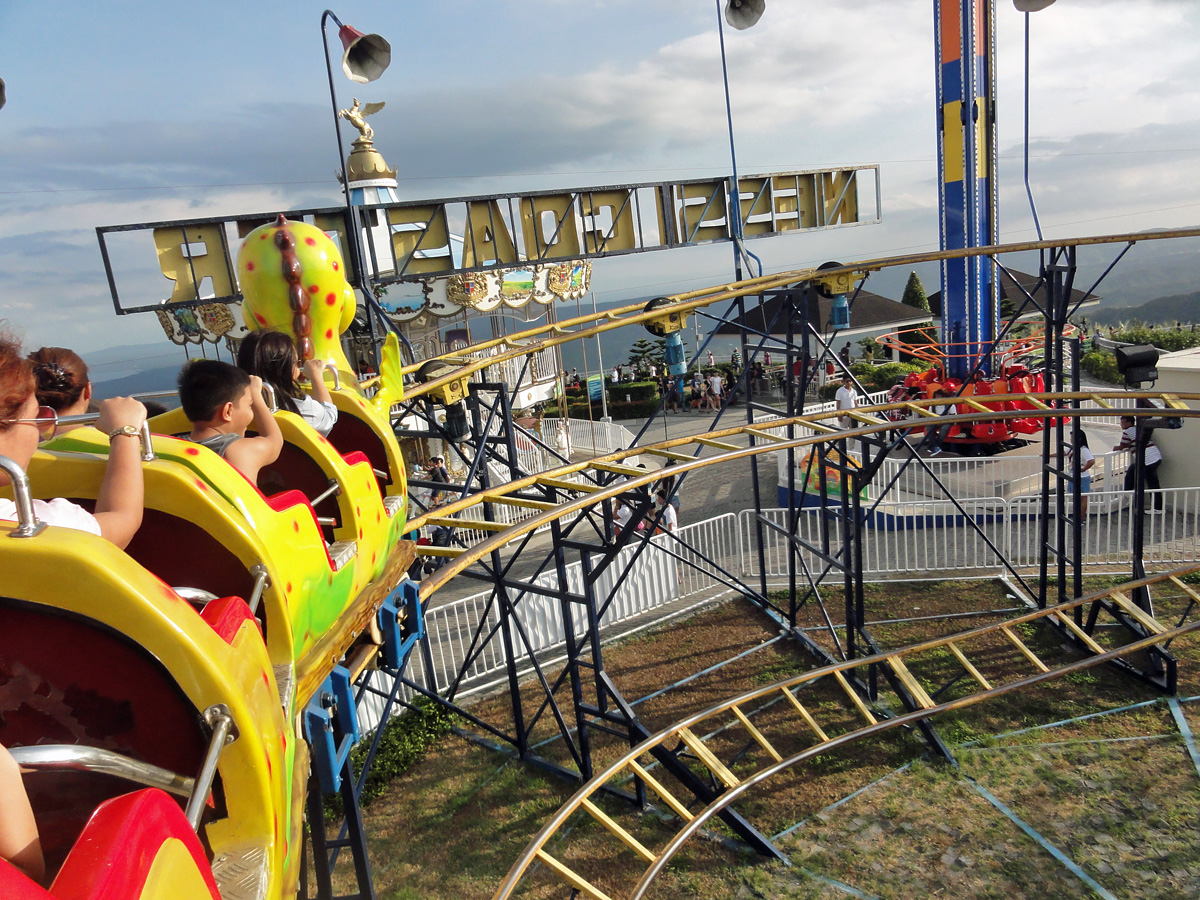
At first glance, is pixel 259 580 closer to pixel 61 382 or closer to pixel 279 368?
pixel 61 382

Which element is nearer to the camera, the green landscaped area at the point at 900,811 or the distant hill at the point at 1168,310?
the green landscaped area at the point at 900,811

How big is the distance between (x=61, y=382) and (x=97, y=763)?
1458 millimetres

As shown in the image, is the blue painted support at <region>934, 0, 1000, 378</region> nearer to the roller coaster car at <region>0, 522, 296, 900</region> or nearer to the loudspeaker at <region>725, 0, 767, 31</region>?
the loudspeaker at <region>725, 0, 767, 31</region>

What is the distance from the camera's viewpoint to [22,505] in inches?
51.4

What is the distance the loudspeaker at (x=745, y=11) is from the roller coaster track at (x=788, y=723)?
8.78 meters

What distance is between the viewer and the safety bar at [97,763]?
112 centimetres

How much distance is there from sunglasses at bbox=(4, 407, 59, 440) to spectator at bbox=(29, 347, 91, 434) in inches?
2.0

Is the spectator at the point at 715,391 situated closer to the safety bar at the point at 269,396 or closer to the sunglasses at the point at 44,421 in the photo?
the safety bar at the point at 269,396

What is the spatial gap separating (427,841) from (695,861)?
7.48 ft

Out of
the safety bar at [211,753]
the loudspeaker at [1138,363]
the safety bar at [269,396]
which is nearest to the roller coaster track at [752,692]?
the loudspeaker at [1138,363]

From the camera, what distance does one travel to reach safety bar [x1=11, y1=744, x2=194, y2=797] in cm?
112

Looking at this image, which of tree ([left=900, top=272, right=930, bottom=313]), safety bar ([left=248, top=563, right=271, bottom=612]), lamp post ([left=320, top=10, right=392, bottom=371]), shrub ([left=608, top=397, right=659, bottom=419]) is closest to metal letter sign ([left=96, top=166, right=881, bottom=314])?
lamp post ([left=320, top=10, right=392, bottom=371])

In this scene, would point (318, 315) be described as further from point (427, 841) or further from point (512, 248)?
point (512, 248)

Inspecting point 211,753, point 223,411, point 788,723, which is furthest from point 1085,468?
point 211,753
